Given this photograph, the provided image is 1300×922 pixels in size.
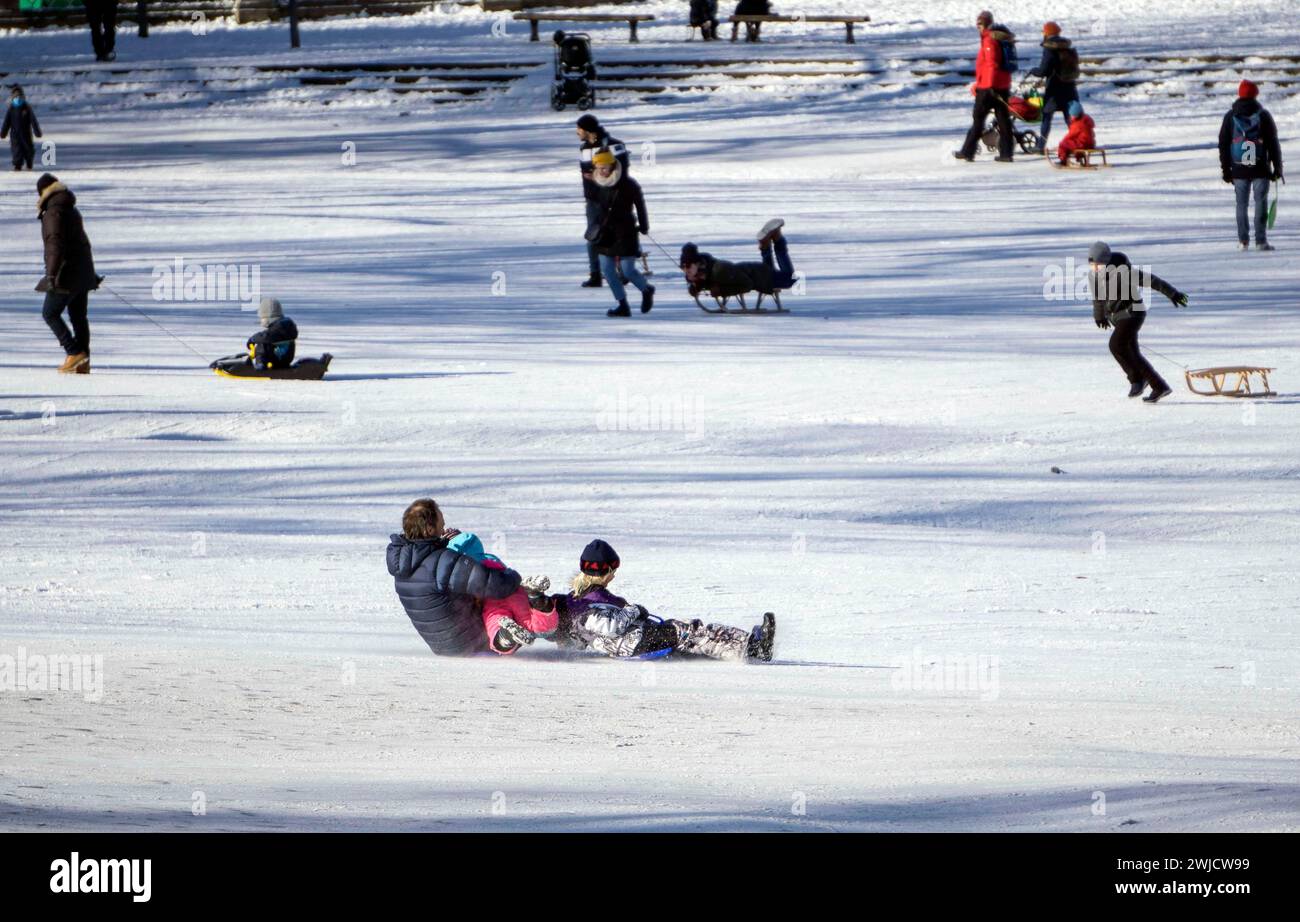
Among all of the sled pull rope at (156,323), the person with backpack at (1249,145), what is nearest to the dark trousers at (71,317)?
the sled pull rope at (156,323)

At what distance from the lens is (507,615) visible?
8320mm

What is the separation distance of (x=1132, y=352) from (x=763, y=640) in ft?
21.8

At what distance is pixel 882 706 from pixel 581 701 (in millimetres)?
1104

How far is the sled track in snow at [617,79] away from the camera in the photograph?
31203mm

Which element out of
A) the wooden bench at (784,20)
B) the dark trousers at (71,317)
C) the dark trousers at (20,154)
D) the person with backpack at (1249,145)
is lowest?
the dark trousers at (71,317)

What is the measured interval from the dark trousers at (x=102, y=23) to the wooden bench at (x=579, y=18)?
7.72 metres

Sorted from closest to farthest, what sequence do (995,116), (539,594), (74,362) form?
(539,594) → (74,362) → (995,116)

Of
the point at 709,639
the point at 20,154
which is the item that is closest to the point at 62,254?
the point at 709,639

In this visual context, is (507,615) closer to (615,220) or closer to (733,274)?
(615,220)

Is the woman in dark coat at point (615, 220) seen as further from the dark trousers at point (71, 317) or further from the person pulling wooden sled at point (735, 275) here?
the dark trousers at point (71, 317)

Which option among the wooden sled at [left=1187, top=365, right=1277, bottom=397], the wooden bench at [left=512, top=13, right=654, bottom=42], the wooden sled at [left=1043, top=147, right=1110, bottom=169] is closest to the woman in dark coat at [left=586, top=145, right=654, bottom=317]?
the wooden sled at [left=1187, top=365, right=1277, bottom=397]

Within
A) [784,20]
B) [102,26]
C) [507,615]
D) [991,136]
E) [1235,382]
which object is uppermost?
[102,26]

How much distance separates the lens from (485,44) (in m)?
38.1

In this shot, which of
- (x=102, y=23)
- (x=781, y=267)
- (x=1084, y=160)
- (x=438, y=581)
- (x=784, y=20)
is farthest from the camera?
(x=102, y=23)
